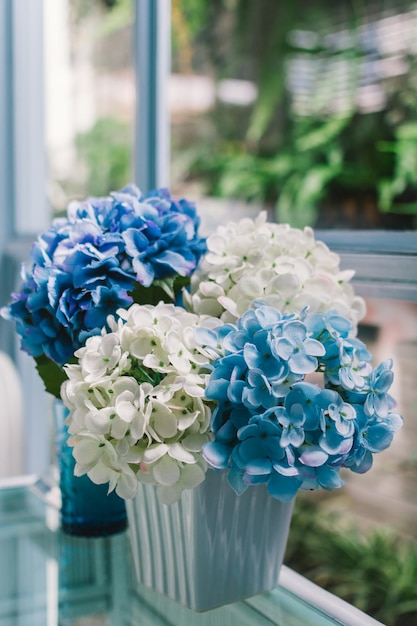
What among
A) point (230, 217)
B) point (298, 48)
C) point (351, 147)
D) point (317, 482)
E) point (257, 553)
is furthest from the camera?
point (230, 217)

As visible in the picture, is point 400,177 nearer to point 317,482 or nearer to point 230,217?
point 230,217

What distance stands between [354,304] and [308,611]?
0.29 metres

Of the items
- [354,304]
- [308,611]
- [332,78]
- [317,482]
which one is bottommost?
[308,611]

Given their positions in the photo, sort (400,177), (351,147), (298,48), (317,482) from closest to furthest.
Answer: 1. (317,482)
2. (400,177)
3. (351,147)
4. (298,48)

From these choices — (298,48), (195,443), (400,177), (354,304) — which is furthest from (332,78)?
(195,443)

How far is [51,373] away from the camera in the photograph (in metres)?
0.85

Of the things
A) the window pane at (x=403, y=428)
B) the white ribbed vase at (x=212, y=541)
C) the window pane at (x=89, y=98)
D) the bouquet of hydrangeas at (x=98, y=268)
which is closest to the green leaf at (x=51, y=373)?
the bouquet of hydrangeas at (x=98, y=268)

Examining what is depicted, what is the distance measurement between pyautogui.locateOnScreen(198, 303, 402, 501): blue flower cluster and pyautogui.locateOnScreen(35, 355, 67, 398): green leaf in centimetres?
25

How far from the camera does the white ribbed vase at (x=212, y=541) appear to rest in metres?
0.70

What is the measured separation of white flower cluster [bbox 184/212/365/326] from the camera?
71 cm

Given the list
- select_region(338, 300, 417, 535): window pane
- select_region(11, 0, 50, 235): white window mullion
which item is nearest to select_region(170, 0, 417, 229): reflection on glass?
select_region(338, 300, 417, 535): window pane

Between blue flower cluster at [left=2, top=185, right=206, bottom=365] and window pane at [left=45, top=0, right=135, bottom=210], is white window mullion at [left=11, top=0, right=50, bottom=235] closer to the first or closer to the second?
window pane at [left=45, top=0, right=135, bottom=210]

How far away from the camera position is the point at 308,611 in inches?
Result: 29.2

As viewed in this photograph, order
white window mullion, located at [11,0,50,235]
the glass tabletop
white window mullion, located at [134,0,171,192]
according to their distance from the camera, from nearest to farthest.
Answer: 1. the glass tabletop
2. white window mullion, located at [134,0,171,192]
3. white window mullion, located at [11,0,50,235]
